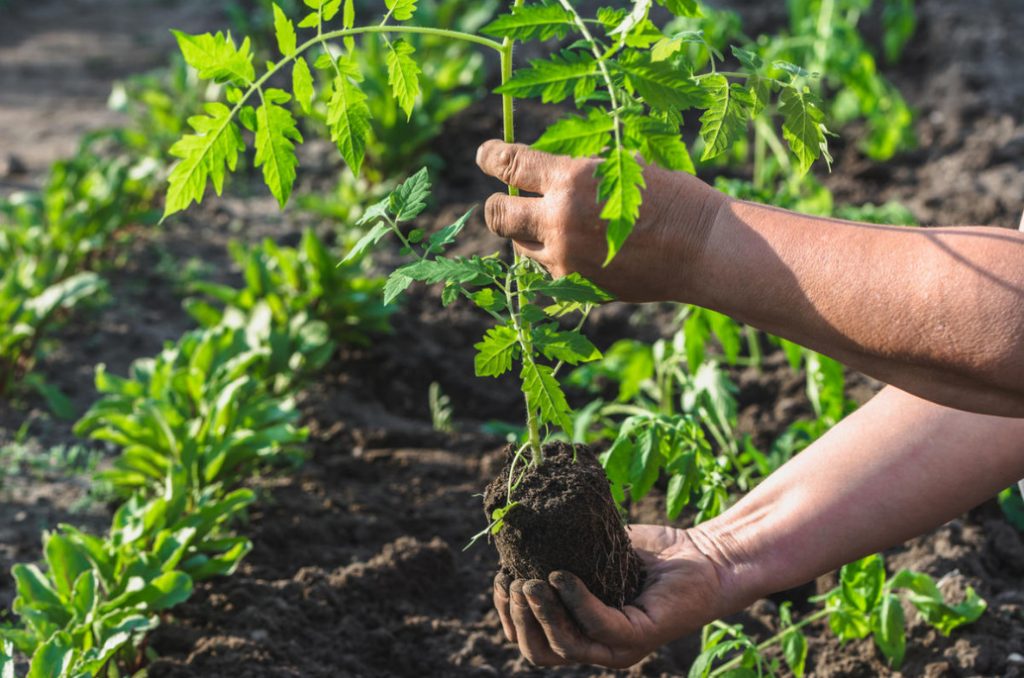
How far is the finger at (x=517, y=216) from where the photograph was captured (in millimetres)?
1740

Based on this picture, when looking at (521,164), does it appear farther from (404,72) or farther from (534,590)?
(534,590)

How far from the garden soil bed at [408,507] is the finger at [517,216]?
136cm

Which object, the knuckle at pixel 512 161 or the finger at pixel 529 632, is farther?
the finger at pixel 529 632

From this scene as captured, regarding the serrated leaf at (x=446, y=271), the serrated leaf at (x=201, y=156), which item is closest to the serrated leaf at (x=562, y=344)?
the serrated leaf at (x=446, y=271)

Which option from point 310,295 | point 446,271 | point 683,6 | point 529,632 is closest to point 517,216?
point 446,271

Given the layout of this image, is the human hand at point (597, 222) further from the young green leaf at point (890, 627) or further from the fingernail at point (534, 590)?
the young green leaf at point (890, 627)

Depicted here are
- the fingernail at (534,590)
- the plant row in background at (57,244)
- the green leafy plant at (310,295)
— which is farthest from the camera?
the green leafy plant at (310,295)

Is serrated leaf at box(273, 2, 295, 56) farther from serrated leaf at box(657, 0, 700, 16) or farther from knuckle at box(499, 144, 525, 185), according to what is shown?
serrated leaf at box(657, 0, 700, 16)

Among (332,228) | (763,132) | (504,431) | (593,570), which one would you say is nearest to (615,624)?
(593,570)

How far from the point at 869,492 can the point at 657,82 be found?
1.00 meters

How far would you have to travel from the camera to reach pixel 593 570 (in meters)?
2.06

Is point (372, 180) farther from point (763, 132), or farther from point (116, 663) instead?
point (116, 663)

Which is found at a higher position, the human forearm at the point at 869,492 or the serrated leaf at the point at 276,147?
the serrated leaf at the point at 276,147

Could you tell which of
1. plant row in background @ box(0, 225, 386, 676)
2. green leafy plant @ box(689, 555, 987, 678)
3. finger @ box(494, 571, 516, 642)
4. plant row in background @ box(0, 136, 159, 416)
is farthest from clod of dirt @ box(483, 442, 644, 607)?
plant row in background @ box(0, 136, 159, 416)
